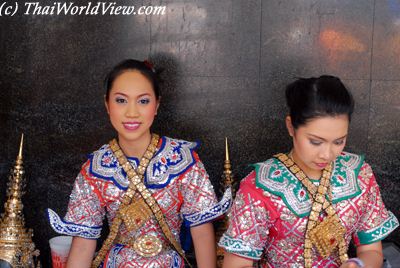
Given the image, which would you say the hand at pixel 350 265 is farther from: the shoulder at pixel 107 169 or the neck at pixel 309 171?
→ the shoulder at pixel 107 169

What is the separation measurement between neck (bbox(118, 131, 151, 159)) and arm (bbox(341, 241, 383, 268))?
1.19 m

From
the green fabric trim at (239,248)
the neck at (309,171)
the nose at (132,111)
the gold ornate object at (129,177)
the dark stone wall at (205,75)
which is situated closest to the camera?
the green fabric trim at (239,248)

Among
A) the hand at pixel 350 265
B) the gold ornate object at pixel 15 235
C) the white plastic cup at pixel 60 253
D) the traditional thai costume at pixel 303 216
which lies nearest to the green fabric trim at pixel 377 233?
the traditional thai costume at pixel 303 216

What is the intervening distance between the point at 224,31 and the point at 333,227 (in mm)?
1701

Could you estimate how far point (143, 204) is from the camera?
294cm

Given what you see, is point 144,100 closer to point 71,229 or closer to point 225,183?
point 71,229

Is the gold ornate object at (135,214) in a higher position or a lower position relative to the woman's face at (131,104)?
lower

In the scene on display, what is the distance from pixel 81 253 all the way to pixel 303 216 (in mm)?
1173

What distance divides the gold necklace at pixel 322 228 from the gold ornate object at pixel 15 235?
1.88 m

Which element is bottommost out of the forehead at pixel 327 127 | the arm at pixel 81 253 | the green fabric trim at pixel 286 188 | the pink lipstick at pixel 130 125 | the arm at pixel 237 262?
the arm at pixel 81 253

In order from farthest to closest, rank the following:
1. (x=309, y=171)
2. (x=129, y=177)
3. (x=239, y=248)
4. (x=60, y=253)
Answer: (x=60, y=253) → (x=129, y=177) → (x=309, y=171) → (x=239, y=248)

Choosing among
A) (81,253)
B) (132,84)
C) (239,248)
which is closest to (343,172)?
(239,248)

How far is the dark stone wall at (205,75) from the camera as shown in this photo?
3689mm

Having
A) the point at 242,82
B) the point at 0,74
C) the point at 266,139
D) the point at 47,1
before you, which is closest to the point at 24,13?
the point at 47,1
